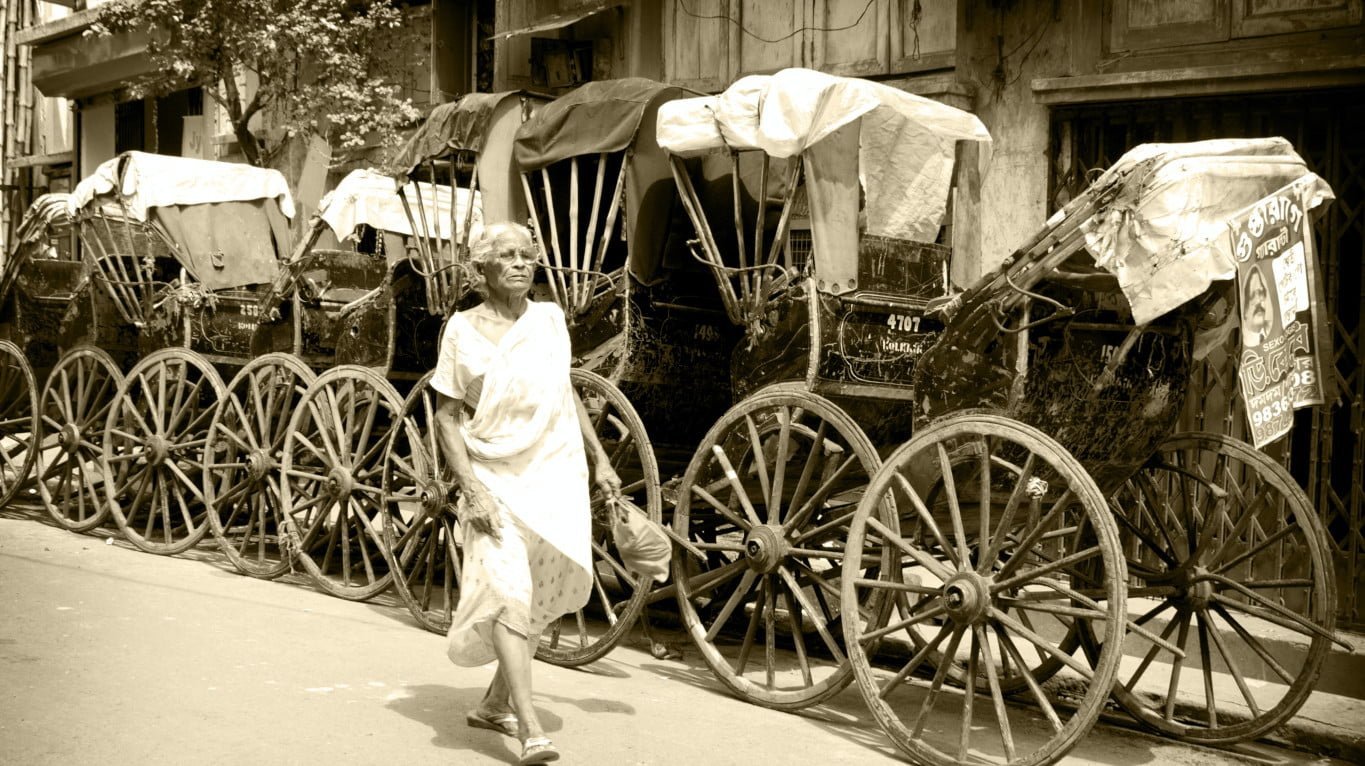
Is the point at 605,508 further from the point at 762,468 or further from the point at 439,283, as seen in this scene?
the point at 439,283

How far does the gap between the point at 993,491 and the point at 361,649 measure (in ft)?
9.07

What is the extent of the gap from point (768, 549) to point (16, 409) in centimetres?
693

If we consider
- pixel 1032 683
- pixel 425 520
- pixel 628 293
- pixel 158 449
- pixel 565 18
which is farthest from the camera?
pixel 565 18

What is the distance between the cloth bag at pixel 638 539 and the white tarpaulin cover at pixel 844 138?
1.24m

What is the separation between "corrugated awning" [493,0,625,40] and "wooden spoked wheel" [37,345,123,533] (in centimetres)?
434

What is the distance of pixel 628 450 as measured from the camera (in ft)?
21.2

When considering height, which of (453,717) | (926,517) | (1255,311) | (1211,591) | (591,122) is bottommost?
(453,717)

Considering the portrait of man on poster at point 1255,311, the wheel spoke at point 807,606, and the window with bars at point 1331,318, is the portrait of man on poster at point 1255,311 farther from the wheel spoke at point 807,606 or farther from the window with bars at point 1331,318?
the window with bars at point 1331,318

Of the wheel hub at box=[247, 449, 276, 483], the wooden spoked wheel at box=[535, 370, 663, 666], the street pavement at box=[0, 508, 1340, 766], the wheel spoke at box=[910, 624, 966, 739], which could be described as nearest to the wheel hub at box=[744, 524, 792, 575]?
the wooden spoked wheel at box=[535, 370, 663, 666]

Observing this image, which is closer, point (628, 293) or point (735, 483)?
point (735, 483)

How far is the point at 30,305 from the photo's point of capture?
9.88 meters

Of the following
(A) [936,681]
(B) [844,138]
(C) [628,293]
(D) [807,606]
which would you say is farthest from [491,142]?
(A) [936,681]

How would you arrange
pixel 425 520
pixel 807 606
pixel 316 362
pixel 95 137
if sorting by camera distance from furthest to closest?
pixel 95 137 < pixel 316 362 < pixel 425 520 < pixel 807 606

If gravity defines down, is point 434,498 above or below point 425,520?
above
